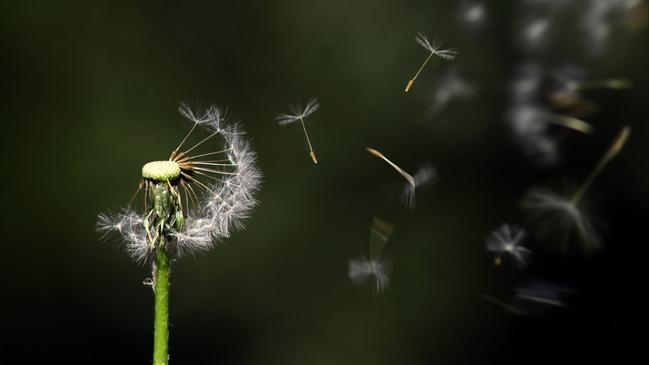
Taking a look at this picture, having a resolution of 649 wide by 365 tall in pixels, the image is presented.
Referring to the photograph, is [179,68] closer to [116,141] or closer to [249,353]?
[116,141]

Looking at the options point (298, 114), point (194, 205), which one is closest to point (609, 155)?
point (298, 114)

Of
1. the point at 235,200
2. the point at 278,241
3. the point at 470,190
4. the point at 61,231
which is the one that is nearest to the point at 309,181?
the point at 278,241

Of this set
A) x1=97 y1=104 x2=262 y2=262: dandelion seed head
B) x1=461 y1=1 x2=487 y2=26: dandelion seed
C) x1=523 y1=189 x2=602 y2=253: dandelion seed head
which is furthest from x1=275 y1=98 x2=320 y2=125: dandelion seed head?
x1=461 y1=1 x2=487 y2=26: dandelion seed

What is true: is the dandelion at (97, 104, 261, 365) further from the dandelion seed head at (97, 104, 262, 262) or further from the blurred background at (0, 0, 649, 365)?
the blurred background at (0, 0, 649, 365)

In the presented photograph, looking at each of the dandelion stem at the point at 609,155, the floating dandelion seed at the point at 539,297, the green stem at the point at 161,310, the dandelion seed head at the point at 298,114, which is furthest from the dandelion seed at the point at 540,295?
the green stem at the point at 161,310

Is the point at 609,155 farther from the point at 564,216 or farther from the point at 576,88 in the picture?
the point at 564,216

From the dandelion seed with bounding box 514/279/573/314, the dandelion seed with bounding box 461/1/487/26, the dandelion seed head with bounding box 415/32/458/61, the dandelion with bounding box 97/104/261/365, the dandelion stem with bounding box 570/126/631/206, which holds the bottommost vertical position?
the dandelion with bounding box 97/104/261/365
